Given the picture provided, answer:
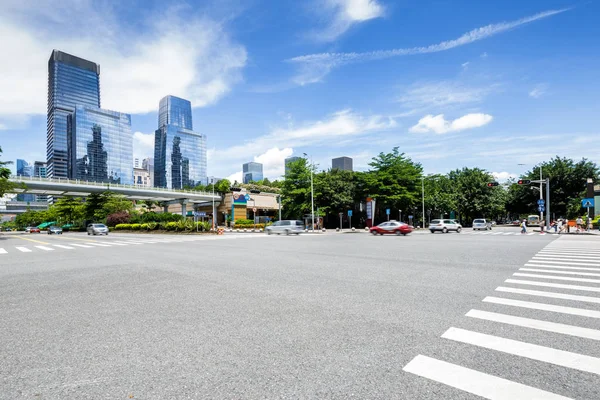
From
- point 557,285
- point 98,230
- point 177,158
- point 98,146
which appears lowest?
point 98,230

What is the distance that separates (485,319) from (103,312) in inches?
229

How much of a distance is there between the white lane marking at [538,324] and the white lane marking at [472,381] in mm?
1837

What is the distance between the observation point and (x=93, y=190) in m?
60.8

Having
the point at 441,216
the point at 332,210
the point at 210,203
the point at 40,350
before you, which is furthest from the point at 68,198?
the point at 40,350

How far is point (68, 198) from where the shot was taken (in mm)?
72500

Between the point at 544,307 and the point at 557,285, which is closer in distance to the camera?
the point at 544,307

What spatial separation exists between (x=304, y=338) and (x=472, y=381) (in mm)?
1832

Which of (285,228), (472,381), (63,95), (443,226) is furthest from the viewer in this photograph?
(63,95)

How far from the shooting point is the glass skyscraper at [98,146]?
15425 cm

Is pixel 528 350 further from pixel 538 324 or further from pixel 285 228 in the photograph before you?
pixel 285 228

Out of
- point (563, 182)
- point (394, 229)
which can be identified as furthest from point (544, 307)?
point (563, 182)

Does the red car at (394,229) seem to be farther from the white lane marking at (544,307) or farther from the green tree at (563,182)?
the green tree at (563,182)

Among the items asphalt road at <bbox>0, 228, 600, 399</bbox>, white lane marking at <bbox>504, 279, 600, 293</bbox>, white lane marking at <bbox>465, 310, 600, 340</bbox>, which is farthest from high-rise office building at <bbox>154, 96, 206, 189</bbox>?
white lane marking at <bbox>465, 310, 600, 340</bbox>

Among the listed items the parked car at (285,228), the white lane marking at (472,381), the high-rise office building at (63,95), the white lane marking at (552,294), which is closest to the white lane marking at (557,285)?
the white lane marking at (552,294)
